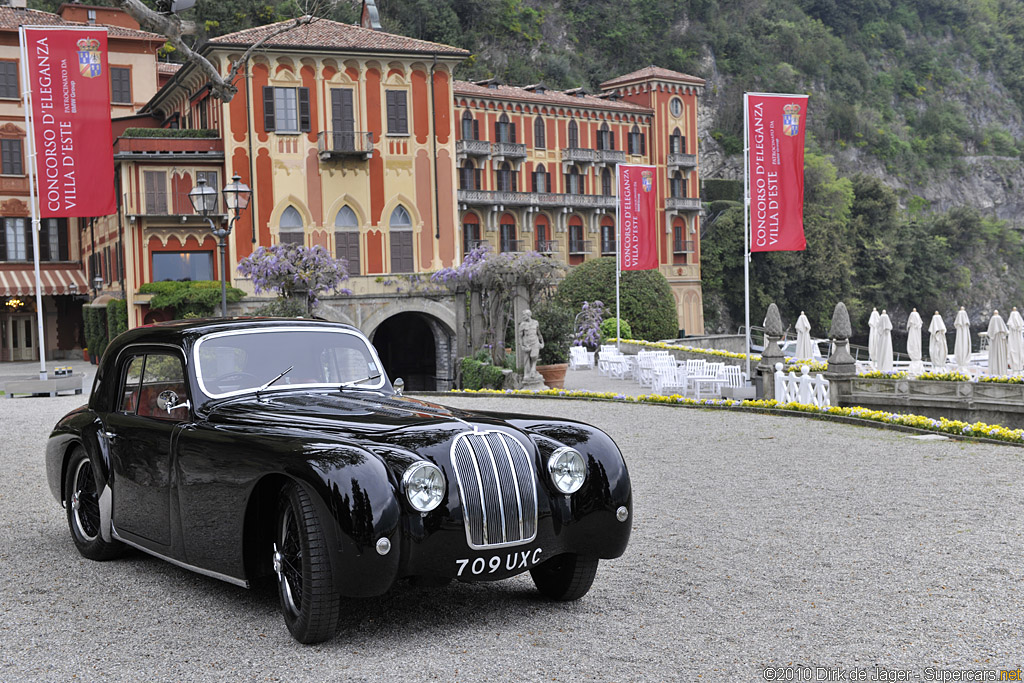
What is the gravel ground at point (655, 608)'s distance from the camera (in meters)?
4.89

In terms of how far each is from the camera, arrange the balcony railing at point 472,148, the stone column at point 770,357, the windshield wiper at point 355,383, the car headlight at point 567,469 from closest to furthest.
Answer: the car headlight at point 567,469
the windshield wiper at point 355,383
the stone column at point 770,357
the balcony railing at point 472,148

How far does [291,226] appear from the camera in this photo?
40094 mm

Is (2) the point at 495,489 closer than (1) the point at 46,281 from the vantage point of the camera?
Yes

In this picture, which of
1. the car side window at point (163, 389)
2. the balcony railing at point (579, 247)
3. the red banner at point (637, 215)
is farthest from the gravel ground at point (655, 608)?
the balcony railing at point (579, 247)

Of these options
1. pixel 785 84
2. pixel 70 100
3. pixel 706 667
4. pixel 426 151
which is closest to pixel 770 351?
pixel 70 100

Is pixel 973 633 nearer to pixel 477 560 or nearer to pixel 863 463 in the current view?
pixel 477 560

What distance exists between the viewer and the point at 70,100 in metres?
23.8

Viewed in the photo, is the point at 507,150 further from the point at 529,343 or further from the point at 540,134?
the point at 529,343

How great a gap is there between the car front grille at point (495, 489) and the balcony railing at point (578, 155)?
55651 mm

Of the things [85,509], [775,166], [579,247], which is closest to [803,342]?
[775,166]

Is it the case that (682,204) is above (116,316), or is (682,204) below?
above

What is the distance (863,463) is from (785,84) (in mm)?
84936

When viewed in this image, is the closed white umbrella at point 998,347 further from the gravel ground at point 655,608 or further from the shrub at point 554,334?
the gravel ground at point 655,608

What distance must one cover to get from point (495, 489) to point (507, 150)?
53.1m
